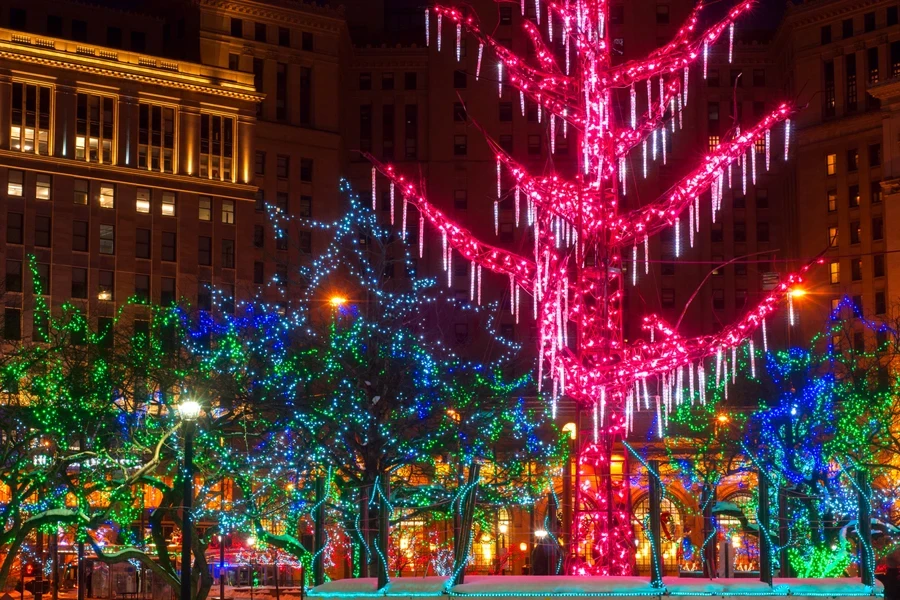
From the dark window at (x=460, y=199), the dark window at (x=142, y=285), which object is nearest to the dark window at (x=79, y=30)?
the dark window at (x=142, y=285)

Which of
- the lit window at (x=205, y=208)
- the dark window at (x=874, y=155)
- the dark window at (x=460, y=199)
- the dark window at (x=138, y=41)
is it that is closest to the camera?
the lit window at (x=205, y=208)

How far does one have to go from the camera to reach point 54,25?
111 meters

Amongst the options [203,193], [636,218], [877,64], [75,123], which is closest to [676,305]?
[877,64]

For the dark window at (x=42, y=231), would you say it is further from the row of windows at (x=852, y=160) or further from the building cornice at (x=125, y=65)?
the row of windows at (x=852, y=160)

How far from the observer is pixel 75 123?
10400 centimetres

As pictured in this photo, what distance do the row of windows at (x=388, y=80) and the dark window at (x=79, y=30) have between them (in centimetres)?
2272

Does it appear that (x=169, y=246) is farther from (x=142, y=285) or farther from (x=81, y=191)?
(x=81, y=191)

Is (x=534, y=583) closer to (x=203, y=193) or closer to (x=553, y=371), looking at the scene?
(x=553, y=371)

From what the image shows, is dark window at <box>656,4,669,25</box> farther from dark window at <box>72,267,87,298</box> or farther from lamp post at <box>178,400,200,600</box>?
lamp post at <box>178,400,200,600</box>

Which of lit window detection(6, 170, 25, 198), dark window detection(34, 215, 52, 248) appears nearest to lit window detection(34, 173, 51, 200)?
lit window detection(6, 170, 25, 198)

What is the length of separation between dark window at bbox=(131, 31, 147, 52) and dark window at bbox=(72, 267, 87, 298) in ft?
65.9

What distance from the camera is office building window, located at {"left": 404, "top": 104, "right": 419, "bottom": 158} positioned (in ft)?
400

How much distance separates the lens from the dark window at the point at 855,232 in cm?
11081

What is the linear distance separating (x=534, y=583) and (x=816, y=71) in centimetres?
10075
